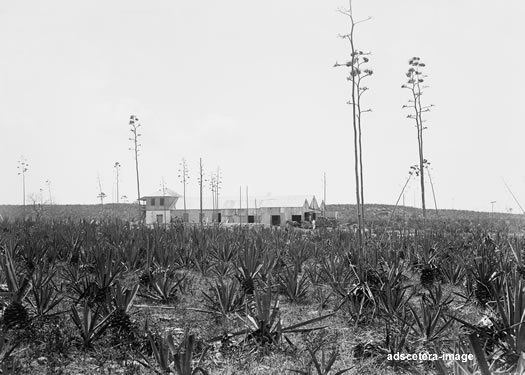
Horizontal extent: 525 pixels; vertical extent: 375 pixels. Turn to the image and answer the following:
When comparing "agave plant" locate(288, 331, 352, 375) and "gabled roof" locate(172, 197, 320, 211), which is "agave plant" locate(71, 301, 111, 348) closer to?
"agave plant" locate(288, 331, 352, 375)

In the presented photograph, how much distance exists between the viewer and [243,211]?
51.8m

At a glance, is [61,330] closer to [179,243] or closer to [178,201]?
[179,243]

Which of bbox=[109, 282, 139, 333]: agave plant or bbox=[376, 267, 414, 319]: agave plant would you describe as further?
bbox=[376, 267, 414, 319]: agave plant

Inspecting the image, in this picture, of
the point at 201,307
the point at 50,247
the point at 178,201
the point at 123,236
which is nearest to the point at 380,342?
the point at 201,307

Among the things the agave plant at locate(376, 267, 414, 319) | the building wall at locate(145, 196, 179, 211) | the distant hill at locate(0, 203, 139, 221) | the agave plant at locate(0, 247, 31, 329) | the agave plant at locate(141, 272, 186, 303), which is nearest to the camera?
the agave plant at locate(0, 247, 31, 329)

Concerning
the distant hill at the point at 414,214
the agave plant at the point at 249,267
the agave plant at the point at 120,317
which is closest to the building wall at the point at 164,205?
the distant hill at the point at 414,214

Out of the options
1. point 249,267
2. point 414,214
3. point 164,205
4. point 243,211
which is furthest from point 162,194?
point 249,267

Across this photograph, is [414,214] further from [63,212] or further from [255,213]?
[63,212]

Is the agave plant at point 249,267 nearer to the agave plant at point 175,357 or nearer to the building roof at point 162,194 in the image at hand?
the agave plant at point 175,357

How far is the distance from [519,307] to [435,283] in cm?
469

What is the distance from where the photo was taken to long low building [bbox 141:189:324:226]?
48219 millimetres

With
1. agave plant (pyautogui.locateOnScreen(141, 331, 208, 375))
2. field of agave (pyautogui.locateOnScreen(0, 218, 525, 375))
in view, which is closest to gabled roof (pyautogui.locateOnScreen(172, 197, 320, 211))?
field of agave (pyautogui.locateOnScreen(0, 218, 525, 375))

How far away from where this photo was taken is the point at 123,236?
12.4 metres

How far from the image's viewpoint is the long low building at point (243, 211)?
4822cm
